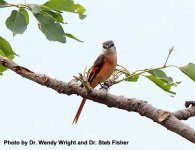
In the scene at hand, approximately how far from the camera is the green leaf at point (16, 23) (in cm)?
260

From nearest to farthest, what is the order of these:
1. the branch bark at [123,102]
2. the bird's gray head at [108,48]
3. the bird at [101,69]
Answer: the branch bark at [123,102]
the bird at [101,69]
the bird's gray head at [108,48]

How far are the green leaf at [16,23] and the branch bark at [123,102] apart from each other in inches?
11.0

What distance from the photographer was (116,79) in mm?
3025

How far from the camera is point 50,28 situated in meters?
2.63

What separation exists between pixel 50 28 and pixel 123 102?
0.57m

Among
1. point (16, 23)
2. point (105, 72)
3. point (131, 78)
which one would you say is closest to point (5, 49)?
point (16, 23)

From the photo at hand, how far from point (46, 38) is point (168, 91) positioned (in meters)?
0.79

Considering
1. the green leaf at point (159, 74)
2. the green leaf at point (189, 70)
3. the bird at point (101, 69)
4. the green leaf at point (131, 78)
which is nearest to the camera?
the green leaf at point (189, 70)

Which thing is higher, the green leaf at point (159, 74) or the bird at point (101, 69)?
the green leaf at point (159, 74)

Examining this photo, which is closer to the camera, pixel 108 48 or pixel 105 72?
pixel 105 72

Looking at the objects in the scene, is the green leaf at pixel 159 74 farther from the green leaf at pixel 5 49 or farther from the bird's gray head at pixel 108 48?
the bird's gray head at pixel 108 48

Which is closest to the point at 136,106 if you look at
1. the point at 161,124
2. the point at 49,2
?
the point at 161,124

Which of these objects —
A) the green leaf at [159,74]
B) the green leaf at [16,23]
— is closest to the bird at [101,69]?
the green leaf at [159,74]

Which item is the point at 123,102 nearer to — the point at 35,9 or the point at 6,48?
the point at 35,9
